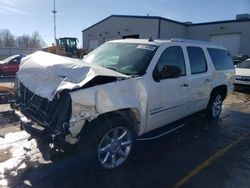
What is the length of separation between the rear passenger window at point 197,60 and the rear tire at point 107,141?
2286 mm

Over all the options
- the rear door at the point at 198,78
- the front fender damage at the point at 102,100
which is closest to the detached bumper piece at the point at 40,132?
the front fender damage at the point at 102,100

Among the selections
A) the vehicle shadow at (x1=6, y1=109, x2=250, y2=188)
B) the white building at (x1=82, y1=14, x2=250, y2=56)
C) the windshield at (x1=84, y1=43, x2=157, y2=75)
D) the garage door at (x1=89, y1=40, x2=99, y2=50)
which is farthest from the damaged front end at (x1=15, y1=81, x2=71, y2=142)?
the garage door at (x1=89, y1=40, x2=99, y2=50)

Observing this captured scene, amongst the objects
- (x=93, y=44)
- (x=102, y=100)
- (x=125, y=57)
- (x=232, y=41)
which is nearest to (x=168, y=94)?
(x=125, y=57)

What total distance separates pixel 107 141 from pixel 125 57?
5.34 ft

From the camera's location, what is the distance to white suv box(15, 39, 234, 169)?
3.64 m

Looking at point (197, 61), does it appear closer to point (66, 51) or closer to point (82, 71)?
point (82, 71)

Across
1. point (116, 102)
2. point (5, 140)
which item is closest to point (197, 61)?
point (116, 102)

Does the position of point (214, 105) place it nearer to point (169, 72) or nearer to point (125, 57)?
point (169, 72)

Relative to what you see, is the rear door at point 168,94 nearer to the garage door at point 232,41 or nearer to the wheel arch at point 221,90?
the wheel arch at point 221,90

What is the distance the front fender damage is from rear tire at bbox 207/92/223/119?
134 inches

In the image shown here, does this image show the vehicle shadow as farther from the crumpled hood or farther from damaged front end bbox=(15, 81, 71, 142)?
the crumpled hood

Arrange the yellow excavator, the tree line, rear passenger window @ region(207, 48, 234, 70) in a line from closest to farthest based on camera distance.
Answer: rear passenger window @ region(207, 48, 234, 70) → the yellow excavator → the tree line

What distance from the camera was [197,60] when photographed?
20.2 ft

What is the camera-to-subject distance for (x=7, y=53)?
4325 cm
